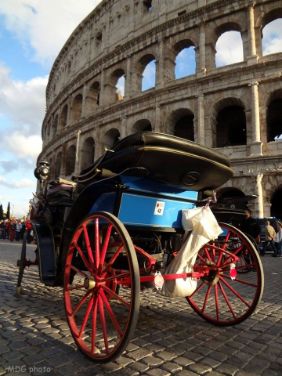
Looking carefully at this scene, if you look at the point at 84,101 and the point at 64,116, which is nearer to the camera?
the point at 84,101

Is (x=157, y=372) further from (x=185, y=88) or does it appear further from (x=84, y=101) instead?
(x=84, y=101)

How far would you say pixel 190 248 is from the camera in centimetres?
273

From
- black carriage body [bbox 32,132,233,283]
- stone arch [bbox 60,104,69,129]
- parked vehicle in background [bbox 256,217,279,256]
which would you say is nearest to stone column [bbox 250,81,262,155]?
parked vehicle in background [bbox 256,217,279,256]

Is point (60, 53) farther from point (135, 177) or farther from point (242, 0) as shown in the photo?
point (135, 177)

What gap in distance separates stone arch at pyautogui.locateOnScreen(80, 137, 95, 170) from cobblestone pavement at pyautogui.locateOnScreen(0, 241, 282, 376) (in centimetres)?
2029

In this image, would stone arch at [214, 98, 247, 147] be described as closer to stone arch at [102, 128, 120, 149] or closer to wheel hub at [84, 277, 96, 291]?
stone arch at [102, 128, 120, 149]

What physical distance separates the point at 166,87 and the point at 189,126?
11.6 ft

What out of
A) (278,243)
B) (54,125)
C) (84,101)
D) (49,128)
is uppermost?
(49,128)

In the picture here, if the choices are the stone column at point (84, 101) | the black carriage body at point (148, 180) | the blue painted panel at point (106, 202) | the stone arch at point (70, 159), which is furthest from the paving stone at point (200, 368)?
the stone arch at point (70, 159)

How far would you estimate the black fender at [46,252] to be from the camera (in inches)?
132

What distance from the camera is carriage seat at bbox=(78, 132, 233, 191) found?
2.39 m

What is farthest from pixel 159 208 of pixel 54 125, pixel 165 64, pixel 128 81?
pixel 54 125

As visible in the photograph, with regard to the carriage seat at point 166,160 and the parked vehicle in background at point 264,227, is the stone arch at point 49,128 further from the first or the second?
the carriage seat at point 166,160

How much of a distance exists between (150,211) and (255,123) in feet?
47.8
